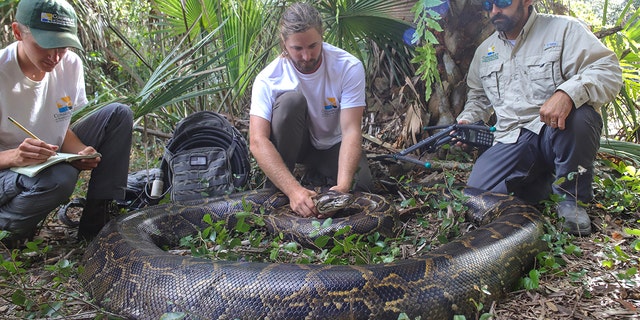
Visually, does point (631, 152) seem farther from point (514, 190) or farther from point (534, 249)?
point (534, 249)

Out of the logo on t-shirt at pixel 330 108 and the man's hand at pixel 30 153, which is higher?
the logo on t-shirt at pixel 330 108

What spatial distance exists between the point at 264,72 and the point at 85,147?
188 cm

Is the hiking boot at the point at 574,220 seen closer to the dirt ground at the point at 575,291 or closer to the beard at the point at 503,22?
the dirt ground at the point at 575,291

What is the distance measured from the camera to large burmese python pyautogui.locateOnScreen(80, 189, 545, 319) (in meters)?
2.77

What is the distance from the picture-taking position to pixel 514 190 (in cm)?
505

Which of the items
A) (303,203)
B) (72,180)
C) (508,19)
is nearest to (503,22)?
(508,19)

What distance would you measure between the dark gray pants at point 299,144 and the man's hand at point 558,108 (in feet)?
6.32

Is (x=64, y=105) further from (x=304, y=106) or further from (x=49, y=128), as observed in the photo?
(x=304, y=106)

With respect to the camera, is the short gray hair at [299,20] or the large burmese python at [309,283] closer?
the large burmese python at [309,283]

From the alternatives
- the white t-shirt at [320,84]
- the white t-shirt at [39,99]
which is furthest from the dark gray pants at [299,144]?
the white t-shirt at [39,99]

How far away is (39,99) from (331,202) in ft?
8.98

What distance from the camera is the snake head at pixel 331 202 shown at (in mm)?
4308

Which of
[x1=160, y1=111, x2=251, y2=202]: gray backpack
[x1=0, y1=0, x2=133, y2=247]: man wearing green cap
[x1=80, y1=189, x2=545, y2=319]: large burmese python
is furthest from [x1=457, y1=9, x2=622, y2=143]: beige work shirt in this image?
[x1=0, y1=0, x2=133, y2=247]: man wearing green cap

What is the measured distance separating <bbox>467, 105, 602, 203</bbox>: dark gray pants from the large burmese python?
113 centimetres
